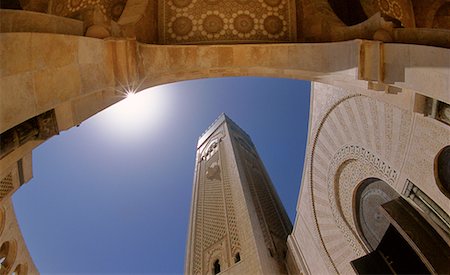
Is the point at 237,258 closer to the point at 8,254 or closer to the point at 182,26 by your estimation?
the point at 8,254

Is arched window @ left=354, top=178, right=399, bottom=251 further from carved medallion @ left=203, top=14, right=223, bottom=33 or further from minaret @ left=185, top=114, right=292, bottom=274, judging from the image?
minaret @ left=185, top=114, right=292, bottom=274

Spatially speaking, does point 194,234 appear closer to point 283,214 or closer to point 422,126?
point 283,214

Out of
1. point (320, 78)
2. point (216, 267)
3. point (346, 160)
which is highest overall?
point (216, 267)

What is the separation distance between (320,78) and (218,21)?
111cm

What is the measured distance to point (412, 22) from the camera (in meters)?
3.25

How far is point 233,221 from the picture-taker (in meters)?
9.98

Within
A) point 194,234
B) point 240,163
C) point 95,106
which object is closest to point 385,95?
point 95,106

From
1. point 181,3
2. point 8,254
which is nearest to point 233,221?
point 8,254

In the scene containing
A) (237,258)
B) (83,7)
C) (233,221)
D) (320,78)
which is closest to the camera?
(320,78)

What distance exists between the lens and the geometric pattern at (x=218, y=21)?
2.98 metres

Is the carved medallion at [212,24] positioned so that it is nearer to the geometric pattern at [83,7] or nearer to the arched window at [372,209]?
the geometric pattern at [83,7]

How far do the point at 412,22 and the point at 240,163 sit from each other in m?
9.94

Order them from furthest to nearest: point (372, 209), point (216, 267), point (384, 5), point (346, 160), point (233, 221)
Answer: point (233, 221)
point (216, 267)
point (346, 160)
point (372, 209)
point (384, 5)

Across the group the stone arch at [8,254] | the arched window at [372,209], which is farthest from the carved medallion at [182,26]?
the stone arch at [8,254]
